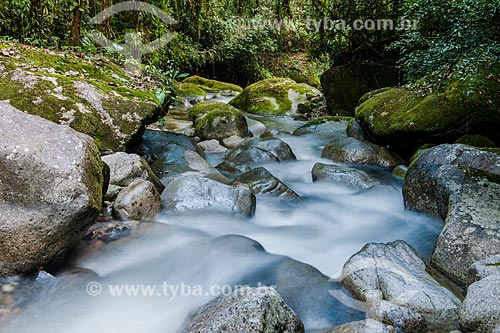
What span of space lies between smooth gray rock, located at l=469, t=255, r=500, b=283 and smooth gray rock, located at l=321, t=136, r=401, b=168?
4.06m

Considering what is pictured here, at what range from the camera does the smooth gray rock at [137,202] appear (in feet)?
13.4

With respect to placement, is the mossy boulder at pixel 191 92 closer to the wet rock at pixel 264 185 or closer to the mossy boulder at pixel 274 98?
the mossy boulder at pixel 274 98

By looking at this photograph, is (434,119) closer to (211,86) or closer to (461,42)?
(461,42)

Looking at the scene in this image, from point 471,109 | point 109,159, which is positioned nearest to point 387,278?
point 109,159

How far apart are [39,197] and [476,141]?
5.84m

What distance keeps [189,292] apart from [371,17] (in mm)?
9101

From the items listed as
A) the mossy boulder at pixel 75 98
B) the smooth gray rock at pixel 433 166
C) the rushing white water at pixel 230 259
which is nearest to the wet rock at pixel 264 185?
the rushing white water at pixel 230 259

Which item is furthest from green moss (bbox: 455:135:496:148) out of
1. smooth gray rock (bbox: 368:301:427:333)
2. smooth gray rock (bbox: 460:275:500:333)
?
smooth gray rock (bbox: 368:301:427:333)

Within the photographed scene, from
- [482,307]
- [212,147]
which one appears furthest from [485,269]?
[212,147]

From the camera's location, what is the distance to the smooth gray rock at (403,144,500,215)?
437 centimetres

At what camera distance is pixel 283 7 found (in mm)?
12844

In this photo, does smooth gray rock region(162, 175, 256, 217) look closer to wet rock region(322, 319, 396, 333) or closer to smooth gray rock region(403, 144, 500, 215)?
smooth gray rock region(403, 144, 500, 215)

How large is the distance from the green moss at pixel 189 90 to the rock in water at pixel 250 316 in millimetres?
12178

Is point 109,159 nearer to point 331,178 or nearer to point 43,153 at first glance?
point 43,153
